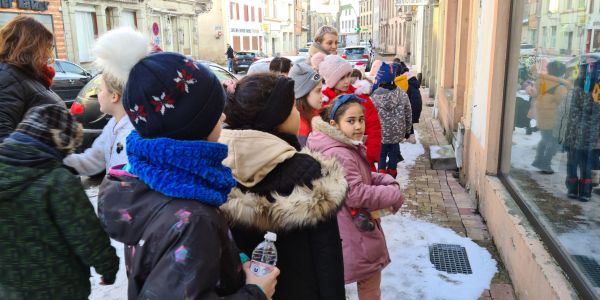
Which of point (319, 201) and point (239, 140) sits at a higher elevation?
point (239, 140)

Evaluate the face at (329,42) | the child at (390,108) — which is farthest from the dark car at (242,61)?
the face at (329,42)

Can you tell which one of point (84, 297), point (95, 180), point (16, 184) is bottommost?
point (95, 180)

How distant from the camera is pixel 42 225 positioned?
1569 mm

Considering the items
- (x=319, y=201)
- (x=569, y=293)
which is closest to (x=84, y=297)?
(x=319, y=201)

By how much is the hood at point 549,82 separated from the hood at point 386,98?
2.06 metres

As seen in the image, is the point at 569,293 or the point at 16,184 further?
the point at 569,293

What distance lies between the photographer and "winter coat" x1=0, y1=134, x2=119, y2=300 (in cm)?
154

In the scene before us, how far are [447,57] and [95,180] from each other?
7627 mm

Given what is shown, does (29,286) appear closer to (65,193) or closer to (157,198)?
(65,193)

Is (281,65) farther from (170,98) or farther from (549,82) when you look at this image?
(170,98)

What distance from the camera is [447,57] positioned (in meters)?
10.3

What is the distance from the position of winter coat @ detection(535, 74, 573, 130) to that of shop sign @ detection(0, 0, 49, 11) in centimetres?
2108

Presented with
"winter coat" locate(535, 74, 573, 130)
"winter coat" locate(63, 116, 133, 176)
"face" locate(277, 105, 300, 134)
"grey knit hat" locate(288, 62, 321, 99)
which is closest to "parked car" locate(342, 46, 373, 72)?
"winter coat" locate(535, 74, 573, 130)

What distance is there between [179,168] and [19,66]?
2371 mm
